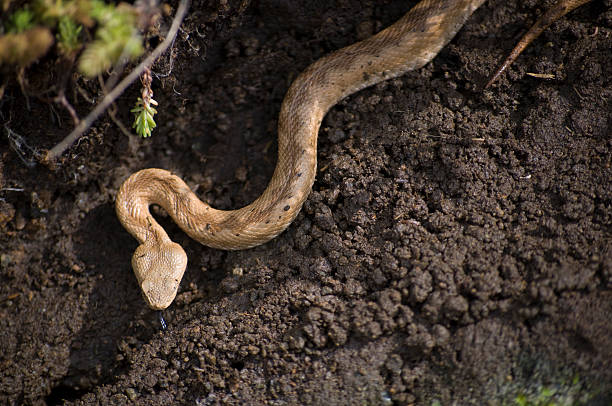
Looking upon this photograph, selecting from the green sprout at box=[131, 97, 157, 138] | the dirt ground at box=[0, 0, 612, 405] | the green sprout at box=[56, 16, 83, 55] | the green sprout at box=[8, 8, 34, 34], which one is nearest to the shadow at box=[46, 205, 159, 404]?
the dirt ground at box=[0, 0, 612, 405]

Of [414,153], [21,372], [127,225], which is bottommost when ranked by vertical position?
[21,372]

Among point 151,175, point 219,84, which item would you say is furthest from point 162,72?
point 151,175

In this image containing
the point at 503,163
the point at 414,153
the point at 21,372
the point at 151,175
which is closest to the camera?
the point at 503,163

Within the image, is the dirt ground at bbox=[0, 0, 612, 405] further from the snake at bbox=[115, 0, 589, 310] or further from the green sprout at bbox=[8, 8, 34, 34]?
the green sprout at bbox=[8, 8, 34, 34]

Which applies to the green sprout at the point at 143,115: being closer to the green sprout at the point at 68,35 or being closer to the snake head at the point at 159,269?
the green sprout at the point at 68,35

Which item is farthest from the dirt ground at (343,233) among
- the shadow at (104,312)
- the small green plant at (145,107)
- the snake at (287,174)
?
the small green plant at (145,107)

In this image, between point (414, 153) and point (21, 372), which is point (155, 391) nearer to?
point (21, 372)

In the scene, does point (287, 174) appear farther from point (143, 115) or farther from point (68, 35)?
point (68, 35)
